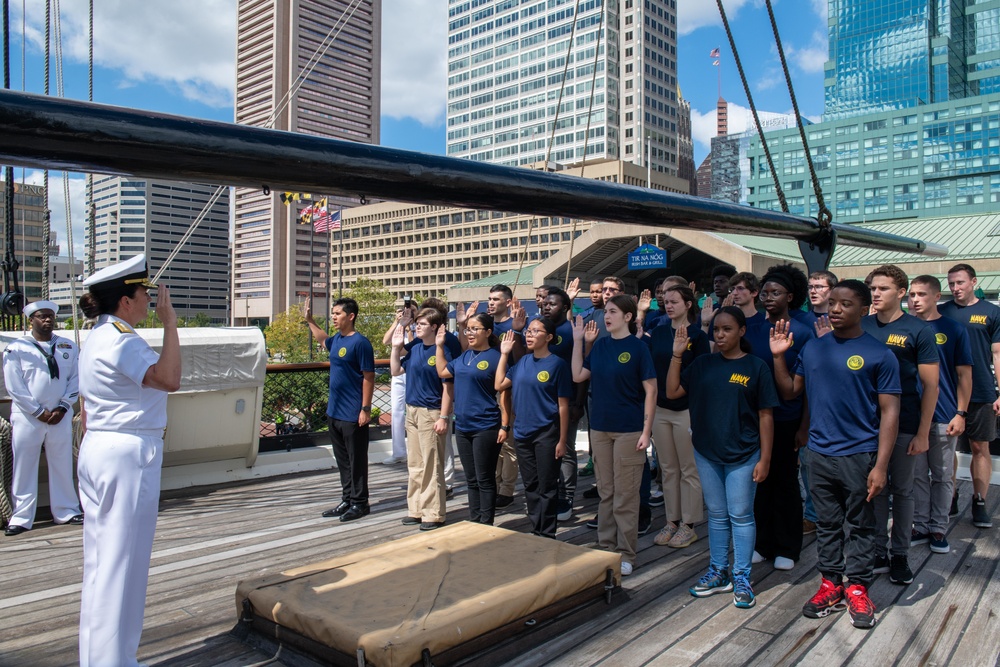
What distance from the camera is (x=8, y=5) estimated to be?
507 centimetres

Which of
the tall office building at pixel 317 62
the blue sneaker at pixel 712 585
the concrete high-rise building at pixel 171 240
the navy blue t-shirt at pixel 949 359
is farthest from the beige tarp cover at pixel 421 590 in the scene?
the concrete high-rise building at pixel 171 240

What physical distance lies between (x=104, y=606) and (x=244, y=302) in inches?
4277

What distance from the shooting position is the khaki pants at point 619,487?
173 inches

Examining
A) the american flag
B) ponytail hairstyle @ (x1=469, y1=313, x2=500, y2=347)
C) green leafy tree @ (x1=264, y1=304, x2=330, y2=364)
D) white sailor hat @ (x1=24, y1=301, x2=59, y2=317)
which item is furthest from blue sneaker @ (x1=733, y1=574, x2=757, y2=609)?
the american flag

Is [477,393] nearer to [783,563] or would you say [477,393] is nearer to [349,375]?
[349,375]

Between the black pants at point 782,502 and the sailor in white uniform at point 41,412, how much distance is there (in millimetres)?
5107

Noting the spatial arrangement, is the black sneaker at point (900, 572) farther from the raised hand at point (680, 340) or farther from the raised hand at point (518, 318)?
the raised hand at point (518, 318)

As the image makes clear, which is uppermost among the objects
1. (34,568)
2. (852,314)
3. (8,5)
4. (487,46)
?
(487,46)

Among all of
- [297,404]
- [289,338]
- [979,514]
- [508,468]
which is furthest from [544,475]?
[289,338]

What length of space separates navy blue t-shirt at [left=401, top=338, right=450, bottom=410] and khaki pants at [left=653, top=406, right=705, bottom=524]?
1.72m

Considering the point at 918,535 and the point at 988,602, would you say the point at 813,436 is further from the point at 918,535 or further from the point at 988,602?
the point at 918,535

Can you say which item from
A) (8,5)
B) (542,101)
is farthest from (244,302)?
(8,5)

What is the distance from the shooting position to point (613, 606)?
12.5ft

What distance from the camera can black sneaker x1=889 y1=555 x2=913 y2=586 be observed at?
4121 millimetres
